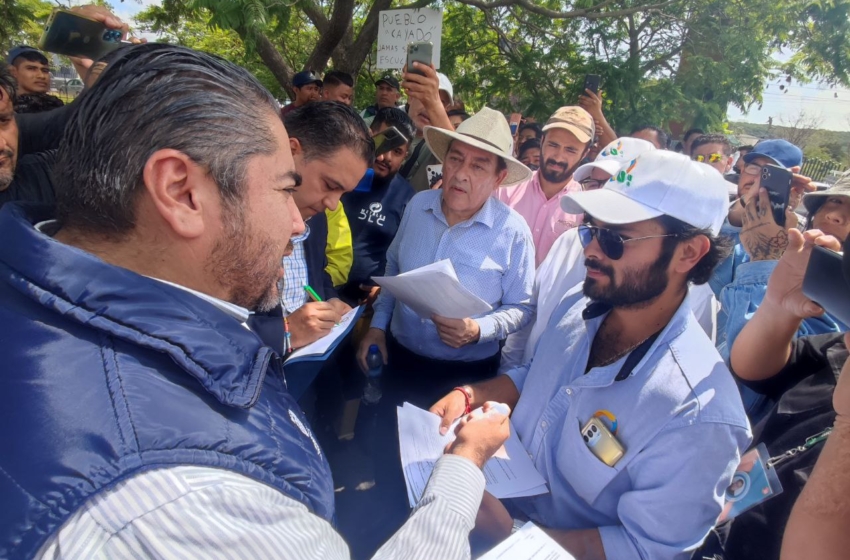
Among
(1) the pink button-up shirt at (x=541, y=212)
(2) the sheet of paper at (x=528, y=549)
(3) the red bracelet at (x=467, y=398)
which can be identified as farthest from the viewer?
(1) the pink button-up shirt at (x=541, y=212)

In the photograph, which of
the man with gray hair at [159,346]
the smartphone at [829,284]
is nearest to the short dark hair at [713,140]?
the smartphone at [829,284]

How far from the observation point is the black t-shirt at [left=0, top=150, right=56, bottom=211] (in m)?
2.22

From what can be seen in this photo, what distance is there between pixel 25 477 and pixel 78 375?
0.44 ft

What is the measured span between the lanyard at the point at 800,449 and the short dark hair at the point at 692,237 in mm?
585

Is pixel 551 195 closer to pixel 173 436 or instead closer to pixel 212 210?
pixel 212 210

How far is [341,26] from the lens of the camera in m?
7.20

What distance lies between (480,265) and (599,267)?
829 millimetres

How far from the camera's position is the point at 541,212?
3488 millimetres

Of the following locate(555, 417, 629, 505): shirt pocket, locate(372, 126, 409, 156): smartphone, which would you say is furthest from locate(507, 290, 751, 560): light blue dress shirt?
locate(372, 126, 409, 156): smartphone

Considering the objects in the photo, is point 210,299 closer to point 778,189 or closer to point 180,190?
point 180,190

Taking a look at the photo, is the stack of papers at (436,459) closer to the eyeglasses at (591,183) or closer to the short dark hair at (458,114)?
the eyeglasses at (591,183)

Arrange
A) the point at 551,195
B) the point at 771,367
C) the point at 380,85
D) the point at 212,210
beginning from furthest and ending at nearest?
the point at 380,85 → the point at 551,195 → the point at 771,367 → the point at 212,210

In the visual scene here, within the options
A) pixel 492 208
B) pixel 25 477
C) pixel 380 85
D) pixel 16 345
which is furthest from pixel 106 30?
pixel 380 85

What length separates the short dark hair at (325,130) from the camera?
2080 mm
